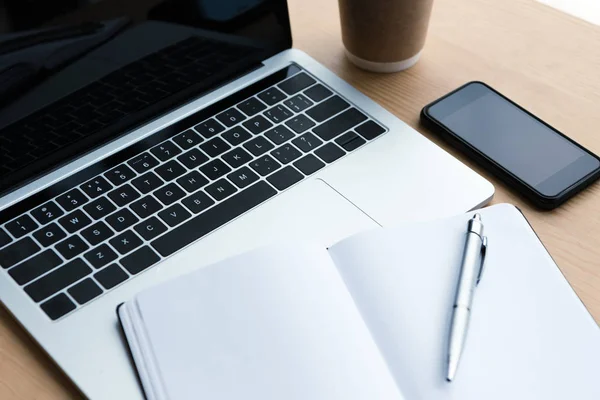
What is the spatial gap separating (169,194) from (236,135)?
0.09 m

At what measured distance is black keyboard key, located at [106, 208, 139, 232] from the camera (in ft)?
1.83

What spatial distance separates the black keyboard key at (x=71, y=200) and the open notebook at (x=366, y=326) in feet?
0.41

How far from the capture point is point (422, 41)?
2.30 feet

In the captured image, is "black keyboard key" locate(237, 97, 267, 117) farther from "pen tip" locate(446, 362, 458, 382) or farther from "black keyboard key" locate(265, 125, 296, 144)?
"pen tip" locate(446, 362, 458, 382)

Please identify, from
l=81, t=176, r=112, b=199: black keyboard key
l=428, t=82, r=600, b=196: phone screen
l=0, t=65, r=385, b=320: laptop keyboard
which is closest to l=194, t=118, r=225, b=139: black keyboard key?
l=0, t=65, r=385, b=320: laptop keyboard

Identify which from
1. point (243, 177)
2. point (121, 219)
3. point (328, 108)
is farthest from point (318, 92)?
point (121, 219)

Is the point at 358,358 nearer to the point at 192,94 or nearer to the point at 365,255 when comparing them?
the point at 365,255

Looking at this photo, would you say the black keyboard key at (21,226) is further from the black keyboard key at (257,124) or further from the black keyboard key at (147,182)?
the black keyboard key at (257,124)

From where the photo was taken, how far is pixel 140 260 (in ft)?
1.75

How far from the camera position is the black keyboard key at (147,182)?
0.59 metres

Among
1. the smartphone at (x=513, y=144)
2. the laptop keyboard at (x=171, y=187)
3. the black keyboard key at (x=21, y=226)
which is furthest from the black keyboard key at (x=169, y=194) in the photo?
the smartphone at (x=513, y=144)

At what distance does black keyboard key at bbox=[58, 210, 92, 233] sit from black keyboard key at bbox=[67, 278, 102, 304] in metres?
0.06

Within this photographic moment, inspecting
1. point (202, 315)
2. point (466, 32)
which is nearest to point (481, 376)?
point (202, 315)

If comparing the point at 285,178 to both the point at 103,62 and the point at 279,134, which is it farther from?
the point at 103,62
